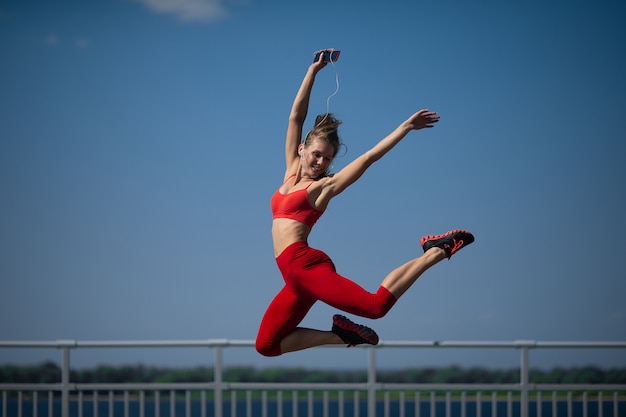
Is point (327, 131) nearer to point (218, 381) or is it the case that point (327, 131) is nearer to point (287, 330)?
point (287, 330)

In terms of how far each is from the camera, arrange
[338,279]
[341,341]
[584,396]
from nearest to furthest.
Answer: [338,279] → [341,341] → [584,396]

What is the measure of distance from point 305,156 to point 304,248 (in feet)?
1.52

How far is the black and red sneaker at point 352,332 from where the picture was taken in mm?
3672

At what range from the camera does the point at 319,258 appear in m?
3.55

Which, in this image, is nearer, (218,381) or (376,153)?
(376,153)

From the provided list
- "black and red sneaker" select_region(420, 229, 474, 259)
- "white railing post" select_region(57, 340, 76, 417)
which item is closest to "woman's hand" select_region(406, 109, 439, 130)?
"black and red sneaker" select_region(420, 229, 474, 259)

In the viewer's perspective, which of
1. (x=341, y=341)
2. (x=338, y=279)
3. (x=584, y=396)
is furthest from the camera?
(x=584, y=396)

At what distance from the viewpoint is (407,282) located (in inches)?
140

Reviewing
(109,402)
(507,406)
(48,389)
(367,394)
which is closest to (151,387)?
(109,402)

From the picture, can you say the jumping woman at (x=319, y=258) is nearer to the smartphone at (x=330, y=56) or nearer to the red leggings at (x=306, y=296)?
the red leggings at (x=306, y=296)

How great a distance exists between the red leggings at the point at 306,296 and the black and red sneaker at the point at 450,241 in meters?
0.33

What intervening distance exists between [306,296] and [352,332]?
282mm

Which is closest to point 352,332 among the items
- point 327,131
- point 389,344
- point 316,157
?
point 316,157

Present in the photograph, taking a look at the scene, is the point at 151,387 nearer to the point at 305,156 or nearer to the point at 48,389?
the point at 48,389
